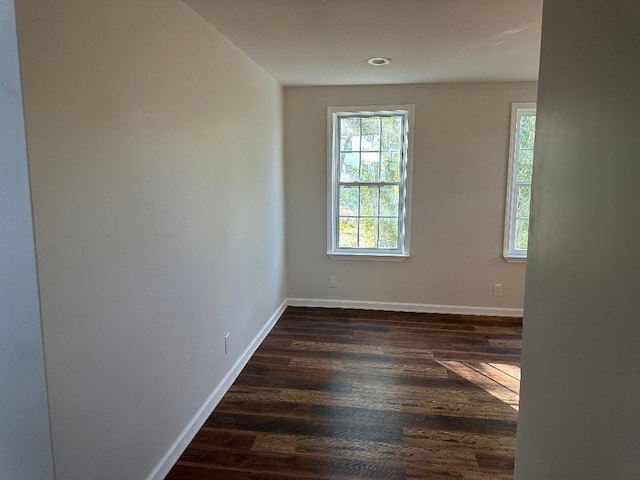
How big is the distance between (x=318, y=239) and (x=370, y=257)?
23.5 inches

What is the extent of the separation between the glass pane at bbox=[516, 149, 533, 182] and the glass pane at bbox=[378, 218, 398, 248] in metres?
1.30

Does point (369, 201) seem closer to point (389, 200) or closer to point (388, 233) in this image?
point (389, 200)

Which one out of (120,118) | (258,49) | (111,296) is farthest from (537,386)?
(258,49)

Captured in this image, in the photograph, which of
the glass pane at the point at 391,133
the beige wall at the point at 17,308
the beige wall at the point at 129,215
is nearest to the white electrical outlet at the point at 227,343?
the beige wall at the point at 129,215

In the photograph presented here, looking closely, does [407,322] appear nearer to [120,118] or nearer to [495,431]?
[495,431]

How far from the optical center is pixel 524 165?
413 cm

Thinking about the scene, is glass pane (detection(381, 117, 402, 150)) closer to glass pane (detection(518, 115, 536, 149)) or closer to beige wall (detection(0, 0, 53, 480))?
glass pane (detection(518, 115, 536, 149))

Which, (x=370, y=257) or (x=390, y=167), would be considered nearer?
(x=390, y=167)

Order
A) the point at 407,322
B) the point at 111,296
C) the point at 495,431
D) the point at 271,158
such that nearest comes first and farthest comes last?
the point at 111,296, the point at 495,431, the point at 271,158, the point at 407,322

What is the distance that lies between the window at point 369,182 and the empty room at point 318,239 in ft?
0.09

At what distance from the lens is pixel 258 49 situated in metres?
2.95

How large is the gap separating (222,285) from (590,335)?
86.8 inches

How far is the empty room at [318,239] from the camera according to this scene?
107cm

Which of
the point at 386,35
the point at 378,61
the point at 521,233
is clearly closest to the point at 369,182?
the point at 378,61
